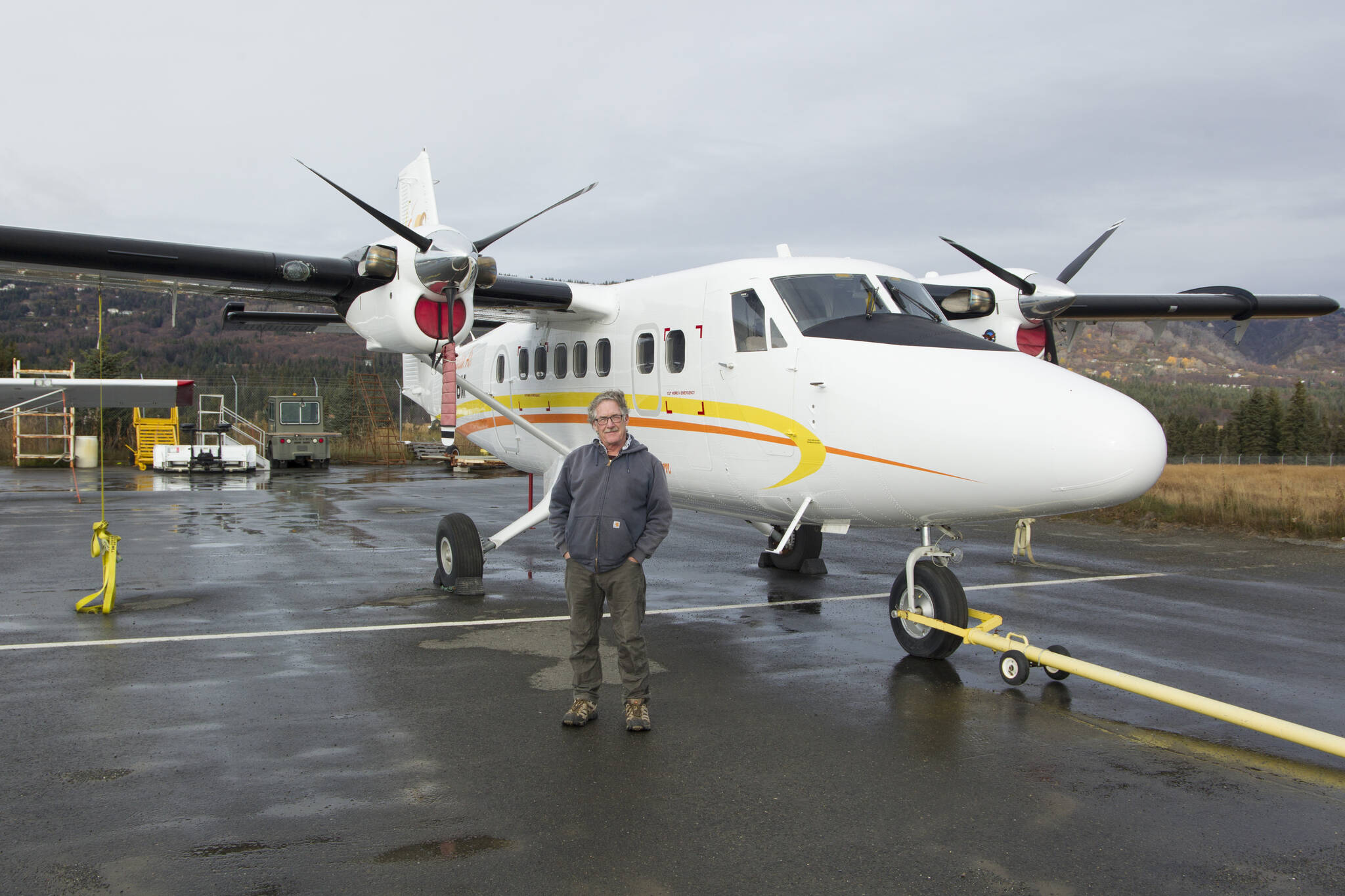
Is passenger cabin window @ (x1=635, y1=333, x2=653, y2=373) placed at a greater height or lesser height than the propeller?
lesser

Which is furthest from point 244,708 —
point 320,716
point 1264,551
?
point 1264,551

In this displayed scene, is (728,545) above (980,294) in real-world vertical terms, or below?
below

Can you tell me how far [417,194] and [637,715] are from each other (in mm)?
8630

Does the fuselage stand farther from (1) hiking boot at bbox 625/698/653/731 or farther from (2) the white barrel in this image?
(2) the white barrel

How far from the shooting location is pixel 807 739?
5129 mm

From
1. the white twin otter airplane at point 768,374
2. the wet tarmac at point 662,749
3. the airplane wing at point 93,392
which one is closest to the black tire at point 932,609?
the white twin otter airplane at point 768,374

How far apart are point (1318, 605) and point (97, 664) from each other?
36.2 feet

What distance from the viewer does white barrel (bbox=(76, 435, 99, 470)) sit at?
32.8 metres

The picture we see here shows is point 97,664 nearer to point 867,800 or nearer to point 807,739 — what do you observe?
point 807,739

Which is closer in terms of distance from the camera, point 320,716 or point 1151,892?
point 1151,892

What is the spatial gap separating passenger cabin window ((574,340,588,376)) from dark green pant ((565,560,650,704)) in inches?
185

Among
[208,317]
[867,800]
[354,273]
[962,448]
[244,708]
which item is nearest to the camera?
[867,800]

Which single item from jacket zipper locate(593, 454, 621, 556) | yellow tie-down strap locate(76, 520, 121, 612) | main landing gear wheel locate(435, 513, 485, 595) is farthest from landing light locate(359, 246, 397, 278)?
jacket zipper locate(593, 454, 621, 556)

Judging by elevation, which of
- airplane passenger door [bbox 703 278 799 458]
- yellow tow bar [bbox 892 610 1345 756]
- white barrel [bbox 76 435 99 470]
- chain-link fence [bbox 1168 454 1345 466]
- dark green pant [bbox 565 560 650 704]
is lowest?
chain-link fence [bbox 1168 454 1345 466]
